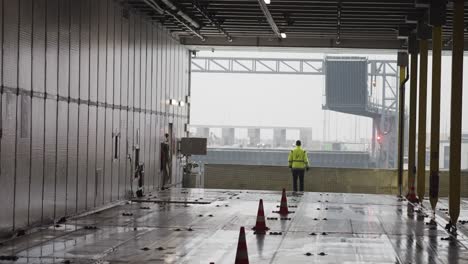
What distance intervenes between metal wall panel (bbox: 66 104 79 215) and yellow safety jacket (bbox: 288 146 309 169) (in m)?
11.6

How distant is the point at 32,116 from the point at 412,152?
1386 centimetres

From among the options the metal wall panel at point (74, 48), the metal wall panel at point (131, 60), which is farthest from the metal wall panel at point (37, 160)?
the metal wall panel at point (131, 60)

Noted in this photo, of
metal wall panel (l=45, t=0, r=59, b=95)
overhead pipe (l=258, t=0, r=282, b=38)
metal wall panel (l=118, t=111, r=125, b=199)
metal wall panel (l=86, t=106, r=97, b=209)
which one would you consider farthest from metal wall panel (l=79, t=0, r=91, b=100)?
overhead pipe (l=258, t=0, r=282, b=38)

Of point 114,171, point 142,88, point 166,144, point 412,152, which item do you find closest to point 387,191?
point 412,152

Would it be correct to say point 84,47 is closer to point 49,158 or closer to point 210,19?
point 49,158

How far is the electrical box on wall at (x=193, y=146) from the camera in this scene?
30.6 meters

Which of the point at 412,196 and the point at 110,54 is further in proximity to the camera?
the point at 412,196

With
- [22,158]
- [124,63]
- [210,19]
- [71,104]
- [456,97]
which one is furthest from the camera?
[210,19]

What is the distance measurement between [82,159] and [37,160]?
118 inches

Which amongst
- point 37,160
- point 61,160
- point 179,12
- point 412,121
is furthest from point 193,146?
point 37,160

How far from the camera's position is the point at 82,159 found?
60.6 feet

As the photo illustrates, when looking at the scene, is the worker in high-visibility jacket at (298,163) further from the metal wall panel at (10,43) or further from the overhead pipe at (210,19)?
the metal wall panel at (10,43)

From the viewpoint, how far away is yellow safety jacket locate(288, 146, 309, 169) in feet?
92.1

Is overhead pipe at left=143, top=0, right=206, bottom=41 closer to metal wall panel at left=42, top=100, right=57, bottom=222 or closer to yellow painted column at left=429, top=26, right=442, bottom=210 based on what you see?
metal wall panel at left=42, top=100, right=57, bottom=222
